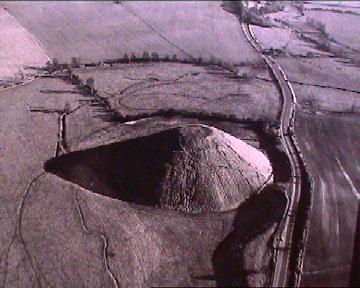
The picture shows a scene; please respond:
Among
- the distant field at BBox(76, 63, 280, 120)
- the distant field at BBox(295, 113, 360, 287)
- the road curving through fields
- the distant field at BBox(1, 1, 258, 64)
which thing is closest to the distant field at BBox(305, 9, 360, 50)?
the distant field at BBox(1, 1, 258, 64)

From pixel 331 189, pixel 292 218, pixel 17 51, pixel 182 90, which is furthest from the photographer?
pixel 17 51

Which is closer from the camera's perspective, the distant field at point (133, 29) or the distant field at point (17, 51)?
the distant field at point (17, 51)

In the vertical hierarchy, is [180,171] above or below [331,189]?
above

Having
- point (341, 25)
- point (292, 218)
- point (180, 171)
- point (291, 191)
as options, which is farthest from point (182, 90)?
point (341, 25)

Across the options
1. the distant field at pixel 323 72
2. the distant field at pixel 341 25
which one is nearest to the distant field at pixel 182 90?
the distant field at pixel 323 72

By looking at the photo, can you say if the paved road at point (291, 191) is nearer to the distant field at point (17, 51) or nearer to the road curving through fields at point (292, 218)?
the road curving through fields at point (292, 218)

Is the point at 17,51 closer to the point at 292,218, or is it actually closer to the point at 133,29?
the point at 133,29
